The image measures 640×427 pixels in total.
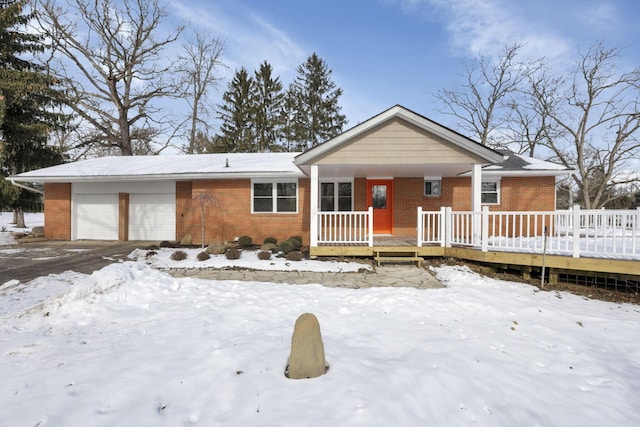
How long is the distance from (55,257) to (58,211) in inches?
211

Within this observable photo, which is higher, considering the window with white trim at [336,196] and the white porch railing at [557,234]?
the window with white trim at [336,196]

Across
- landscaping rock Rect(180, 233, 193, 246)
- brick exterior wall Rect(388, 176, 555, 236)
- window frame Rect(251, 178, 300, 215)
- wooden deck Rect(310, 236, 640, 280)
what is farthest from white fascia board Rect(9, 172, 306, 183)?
wooden deck Rect(310, 236, 640, 280)

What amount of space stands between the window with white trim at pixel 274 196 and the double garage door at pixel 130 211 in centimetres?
382

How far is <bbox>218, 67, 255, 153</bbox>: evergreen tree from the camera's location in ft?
83.6

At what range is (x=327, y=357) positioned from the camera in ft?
10.5

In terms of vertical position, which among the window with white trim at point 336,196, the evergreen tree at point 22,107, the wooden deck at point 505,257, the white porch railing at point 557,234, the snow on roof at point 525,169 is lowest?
the wooden deck at point 505,257

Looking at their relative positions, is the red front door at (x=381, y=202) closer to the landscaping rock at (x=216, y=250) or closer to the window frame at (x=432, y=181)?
the window frame at (x=432, y=181)

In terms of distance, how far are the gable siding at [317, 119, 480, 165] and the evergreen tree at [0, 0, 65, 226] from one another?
53.0 feet

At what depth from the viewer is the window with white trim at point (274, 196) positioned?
11422 mm

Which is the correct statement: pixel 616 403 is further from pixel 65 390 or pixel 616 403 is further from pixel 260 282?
pixel 260 282

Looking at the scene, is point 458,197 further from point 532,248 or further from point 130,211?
point 130,211

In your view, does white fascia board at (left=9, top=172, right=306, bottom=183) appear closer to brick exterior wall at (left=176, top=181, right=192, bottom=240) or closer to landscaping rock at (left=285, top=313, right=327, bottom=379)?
brick exterior wall at (left=176, top=181, right=192, bottom=240)

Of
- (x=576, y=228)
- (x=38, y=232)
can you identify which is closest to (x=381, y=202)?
(x=576, y=228)

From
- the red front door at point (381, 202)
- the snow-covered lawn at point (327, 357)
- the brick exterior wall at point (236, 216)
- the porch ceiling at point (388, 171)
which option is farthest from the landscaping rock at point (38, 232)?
the red front door at point (381, 202)
